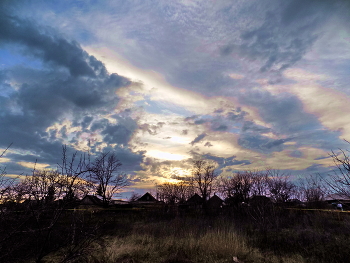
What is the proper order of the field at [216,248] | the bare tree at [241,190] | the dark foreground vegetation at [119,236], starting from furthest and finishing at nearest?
the bare tree at [241,190] → the field at [216,248] → the dark foreground vegetation at [119,236]

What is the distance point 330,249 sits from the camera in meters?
9.22

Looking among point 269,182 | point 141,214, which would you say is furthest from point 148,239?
point 269,182

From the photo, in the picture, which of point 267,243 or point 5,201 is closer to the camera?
point 5,201

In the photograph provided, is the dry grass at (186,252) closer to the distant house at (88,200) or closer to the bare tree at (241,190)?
the distant house at (88,200)

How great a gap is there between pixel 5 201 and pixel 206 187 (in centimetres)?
4193

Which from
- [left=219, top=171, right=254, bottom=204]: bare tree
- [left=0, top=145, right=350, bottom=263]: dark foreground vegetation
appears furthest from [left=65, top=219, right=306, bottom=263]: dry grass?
[left=219, top=171, right=254, bottom=204]: bare tree

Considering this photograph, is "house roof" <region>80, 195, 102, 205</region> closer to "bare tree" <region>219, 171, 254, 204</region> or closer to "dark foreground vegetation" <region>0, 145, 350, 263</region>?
"dark foreground vegetation" <region>0, 145, 350, 263</region>

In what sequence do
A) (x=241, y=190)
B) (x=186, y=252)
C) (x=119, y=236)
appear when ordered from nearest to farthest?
(x=186, y=252) < (x=119, y=236) < (x=241, y=190)

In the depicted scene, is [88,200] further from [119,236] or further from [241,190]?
[241,190]

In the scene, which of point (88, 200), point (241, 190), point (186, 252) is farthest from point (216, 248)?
point (241, 190)

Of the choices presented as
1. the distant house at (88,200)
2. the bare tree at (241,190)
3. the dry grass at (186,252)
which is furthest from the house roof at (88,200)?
the bare tree at (241,190)

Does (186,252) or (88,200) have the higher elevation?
(88,200)

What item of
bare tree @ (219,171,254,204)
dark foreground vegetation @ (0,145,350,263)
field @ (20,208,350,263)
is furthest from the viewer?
bare tree @ (219,171,254,204)

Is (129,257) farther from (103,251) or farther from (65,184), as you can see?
(65,184)
